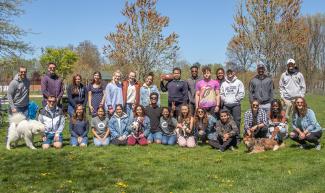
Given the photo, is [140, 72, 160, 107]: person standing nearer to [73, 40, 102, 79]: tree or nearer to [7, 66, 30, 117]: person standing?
[7, 66, 30, 117]: person standing

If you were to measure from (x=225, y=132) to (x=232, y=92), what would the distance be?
45.8 inches

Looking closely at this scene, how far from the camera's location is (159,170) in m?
7.40

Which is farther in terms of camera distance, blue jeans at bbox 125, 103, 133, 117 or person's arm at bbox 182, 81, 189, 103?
blue jeans at bbox 125, 103, 133, 117

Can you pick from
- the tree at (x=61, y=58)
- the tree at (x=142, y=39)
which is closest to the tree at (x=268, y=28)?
the tree at (x=142, y=39)

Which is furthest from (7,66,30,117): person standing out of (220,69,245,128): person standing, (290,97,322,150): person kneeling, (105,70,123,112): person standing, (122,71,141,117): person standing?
(290,97,322,150): person kneeling

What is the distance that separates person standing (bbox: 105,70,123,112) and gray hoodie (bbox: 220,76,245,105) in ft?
8.63

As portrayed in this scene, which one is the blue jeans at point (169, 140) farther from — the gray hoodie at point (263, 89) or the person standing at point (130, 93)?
the gray hoodie at point (263, 89)

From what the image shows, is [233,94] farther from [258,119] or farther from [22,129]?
[22,129]

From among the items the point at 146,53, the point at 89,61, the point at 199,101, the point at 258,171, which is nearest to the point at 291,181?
the point at 258,171

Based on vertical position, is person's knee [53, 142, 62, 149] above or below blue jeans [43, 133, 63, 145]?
below

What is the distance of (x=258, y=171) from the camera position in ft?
23.5

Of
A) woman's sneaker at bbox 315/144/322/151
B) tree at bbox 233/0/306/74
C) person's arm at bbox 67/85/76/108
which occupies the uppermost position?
tree at bbox 233/0/306/74

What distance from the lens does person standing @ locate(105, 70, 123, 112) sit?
34.8 ft

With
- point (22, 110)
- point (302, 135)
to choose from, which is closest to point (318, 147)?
point (302, 135)
